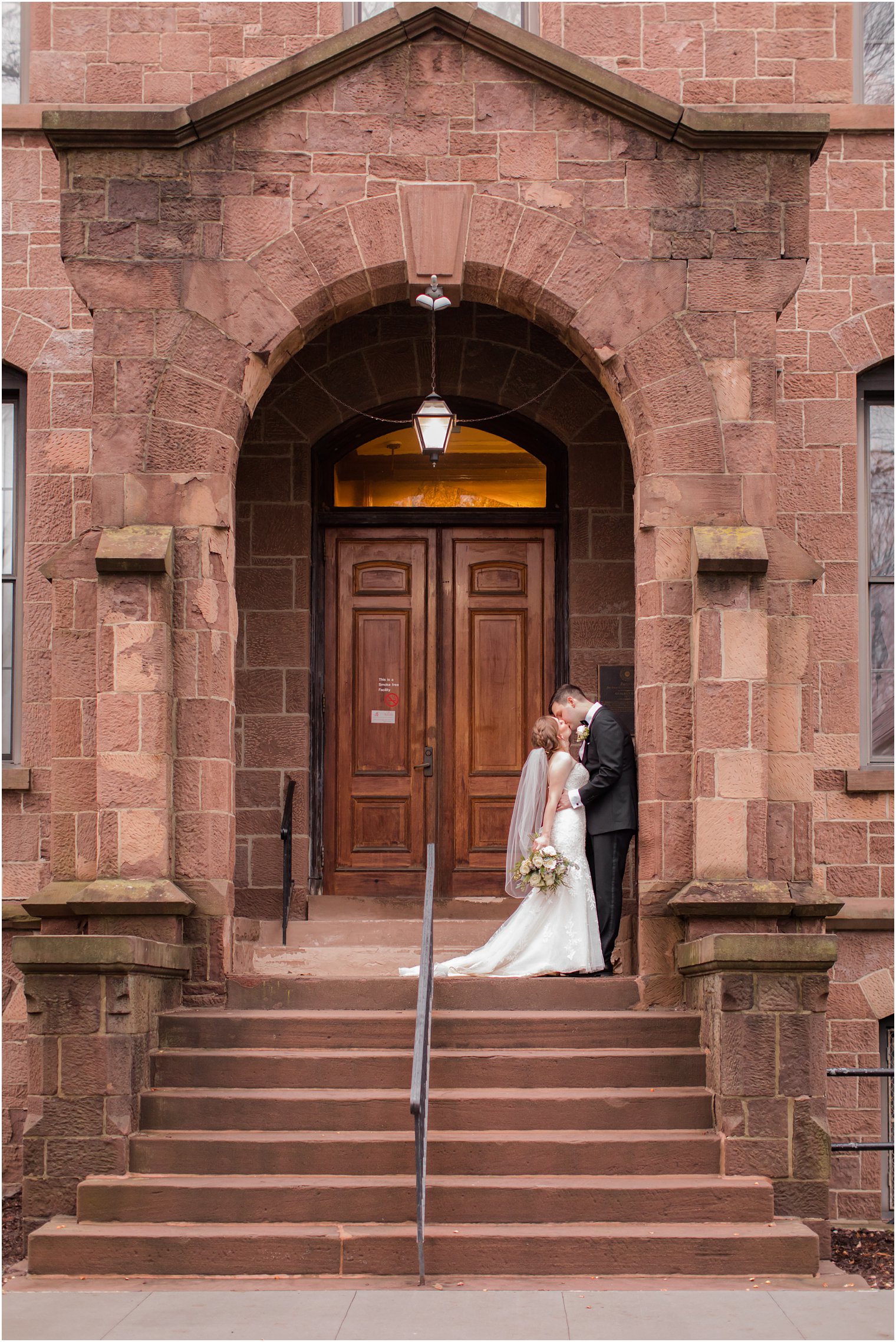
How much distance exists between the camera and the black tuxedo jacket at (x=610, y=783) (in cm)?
886

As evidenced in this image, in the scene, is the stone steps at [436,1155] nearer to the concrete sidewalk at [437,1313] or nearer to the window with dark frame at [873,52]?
the concrete sidewalk at [437,1313]

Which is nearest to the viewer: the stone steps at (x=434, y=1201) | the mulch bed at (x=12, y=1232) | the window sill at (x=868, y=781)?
the stone steps at (x=434, y=1201)

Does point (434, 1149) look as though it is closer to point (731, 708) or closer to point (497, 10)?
point (731, 708)

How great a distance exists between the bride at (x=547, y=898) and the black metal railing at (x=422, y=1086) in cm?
117

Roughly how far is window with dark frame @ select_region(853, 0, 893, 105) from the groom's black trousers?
5.75m

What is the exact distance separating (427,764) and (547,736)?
188 cm

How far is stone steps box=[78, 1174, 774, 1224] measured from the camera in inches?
271

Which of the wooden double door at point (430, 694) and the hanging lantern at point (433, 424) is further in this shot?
the wooden double door at point (430, 694)

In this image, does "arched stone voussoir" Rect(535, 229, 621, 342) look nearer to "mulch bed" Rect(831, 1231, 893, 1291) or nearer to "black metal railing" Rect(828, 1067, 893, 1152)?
"black metal railing" Rect(828, 1067, 893, 1152)

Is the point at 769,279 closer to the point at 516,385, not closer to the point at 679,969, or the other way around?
the point at 516,385

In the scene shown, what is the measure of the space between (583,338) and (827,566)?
2708 mm

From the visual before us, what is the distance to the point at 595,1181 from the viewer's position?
7.01m

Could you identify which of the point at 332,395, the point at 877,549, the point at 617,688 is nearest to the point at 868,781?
the point at 877,549

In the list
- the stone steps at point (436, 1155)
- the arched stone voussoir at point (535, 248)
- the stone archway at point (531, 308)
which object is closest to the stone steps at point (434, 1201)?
the stone steps at point (436, 1155)
